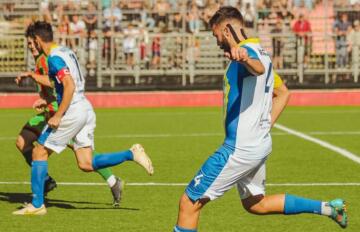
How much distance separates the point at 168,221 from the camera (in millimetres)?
9945

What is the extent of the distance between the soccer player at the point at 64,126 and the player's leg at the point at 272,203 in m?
2.65

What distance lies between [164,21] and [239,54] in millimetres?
22057

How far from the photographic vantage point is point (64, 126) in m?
10.6

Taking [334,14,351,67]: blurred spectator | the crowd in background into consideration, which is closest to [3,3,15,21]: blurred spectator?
the crowd in background

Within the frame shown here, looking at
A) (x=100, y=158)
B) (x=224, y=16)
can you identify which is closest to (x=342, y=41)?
(x=100, y=158)

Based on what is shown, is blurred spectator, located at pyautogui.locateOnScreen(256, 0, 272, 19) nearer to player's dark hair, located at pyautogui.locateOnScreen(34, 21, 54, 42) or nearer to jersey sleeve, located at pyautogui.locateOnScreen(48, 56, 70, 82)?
player's dark hair, located at pyautogui.locateOnScreen(34, 21, 54, 42)

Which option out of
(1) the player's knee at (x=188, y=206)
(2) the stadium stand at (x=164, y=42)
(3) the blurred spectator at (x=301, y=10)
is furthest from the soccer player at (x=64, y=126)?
(3) the blurred spectator at (x=301, y=10)

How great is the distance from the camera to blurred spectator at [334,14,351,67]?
2841cm

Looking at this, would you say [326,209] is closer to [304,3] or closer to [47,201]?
[47,201]

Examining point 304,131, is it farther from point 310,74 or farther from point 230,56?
point 230,56

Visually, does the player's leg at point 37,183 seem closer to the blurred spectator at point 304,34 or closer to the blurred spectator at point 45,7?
the blurred spectator at point 45,7

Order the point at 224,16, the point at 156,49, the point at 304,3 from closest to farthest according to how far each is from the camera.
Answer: the point at 224,16 < the point at 156,49 < the point at 304,3

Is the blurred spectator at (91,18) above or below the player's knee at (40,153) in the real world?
above

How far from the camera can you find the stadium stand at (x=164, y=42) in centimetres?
2814
